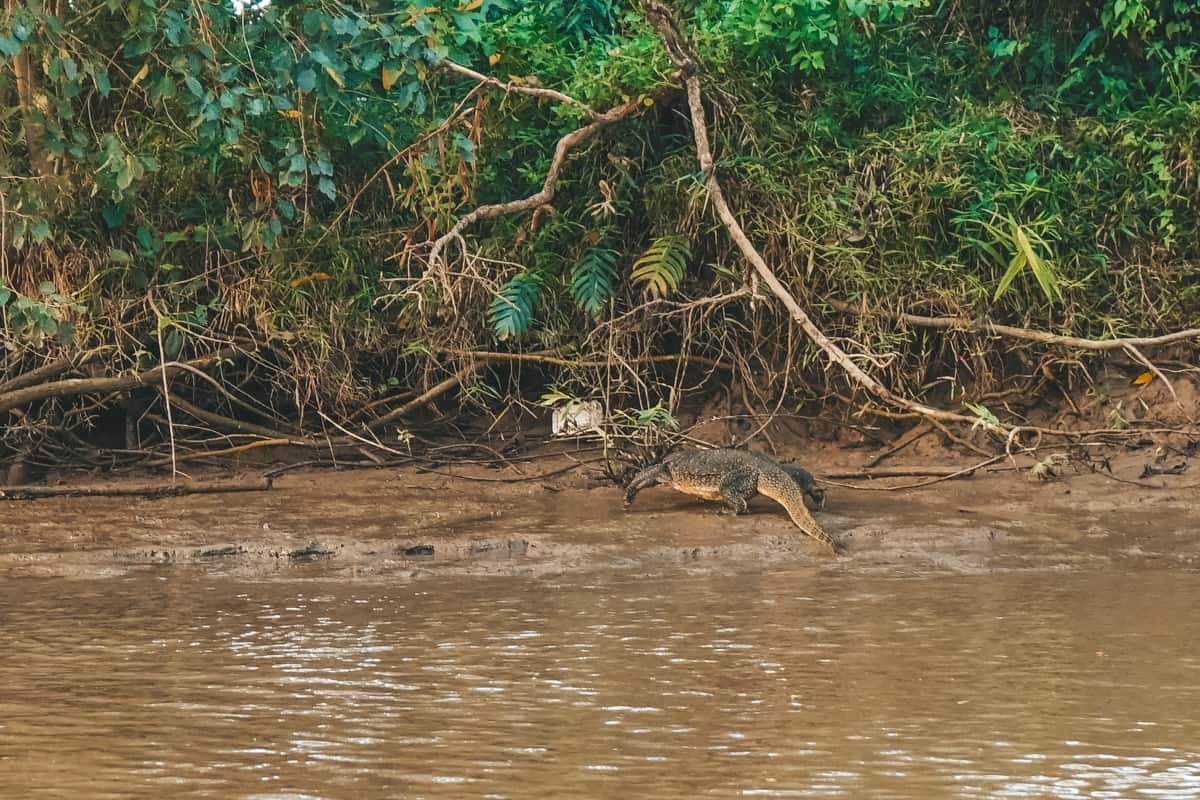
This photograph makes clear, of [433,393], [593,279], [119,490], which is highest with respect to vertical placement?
[593,279]

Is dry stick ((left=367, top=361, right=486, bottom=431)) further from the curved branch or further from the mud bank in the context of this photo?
the curved branch

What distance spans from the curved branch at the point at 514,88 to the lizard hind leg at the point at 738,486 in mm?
1904

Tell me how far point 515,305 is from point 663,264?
A: 776 mm

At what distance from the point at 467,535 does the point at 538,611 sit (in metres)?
1.22

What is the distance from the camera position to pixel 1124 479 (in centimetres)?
780

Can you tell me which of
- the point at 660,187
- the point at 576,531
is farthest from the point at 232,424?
the point at 660,187

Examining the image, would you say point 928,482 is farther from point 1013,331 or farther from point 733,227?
point 733,227

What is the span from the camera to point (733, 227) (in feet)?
25.1

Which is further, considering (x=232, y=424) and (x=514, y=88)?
Result: (x=232, y=424)

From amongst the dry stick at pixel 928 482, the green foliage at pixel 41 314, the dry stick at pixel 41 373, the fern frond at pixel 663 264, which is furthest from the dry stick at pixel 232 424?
the dry stick at pixel 928 482

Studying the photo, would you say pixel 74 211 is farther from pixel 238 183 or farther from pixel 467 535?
pixel 467 535

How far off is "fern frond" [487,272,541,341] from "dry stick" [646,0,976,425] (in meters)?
1.03

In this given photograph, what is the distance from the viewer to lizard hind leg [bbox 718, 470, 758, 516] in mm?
7266

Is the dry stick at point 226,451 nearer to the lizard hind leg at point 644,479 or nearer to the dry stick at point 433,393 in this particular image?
the dry stick at point 433,393
